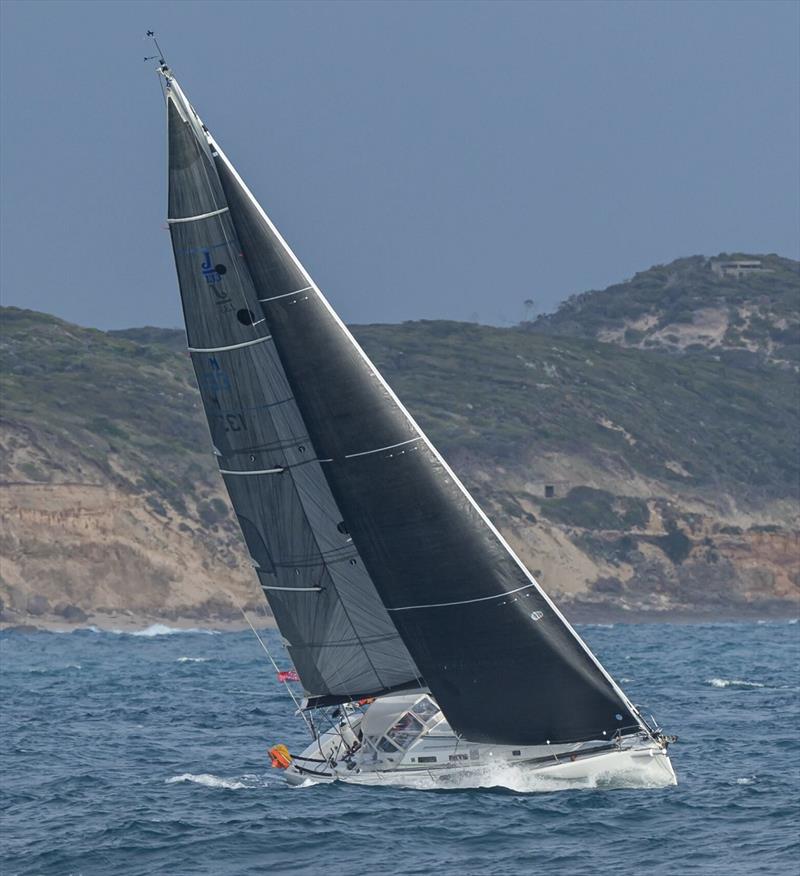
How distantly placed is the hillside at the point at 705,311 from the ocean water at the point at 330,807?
121448 mm

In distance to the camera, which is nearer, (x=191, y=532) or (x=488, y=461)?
(x=191, y=532)

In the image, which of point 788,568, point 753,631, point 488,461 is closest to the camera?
point 753,631

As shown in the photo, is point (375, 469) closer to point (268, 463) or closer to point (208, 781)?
point (268, 463)

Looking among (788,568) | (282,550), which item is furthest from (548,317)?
(282,550)

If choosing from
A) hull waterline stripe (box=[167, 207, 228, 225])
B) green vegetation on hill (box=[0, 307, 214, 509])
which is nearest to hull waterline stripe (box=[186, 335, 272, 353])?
hull waterline stripe (box=[167, 207, 228, 225])

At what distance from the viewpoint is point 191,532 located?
9456 centimetres

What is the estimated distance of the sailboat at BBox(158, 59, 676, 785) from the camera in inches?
933

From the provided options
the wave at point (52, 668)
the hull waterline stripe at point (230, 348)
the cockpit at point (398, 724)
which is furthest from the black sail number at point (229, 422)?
the wave at point (52, 668)

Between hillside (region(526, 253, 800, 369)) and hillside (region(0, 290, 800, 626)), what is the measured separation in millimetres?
16801

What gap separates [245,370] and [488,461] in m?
85.7

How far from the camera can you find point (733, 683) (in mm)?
43125

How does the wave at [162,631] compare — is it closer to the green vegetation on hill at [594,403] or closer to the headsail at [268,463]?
the green vegetation on hill at [594,403]

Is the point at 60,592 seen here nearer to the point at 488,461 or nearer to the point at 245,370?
the point at 488,461

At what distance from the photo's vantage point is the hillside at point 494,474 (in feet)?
293
